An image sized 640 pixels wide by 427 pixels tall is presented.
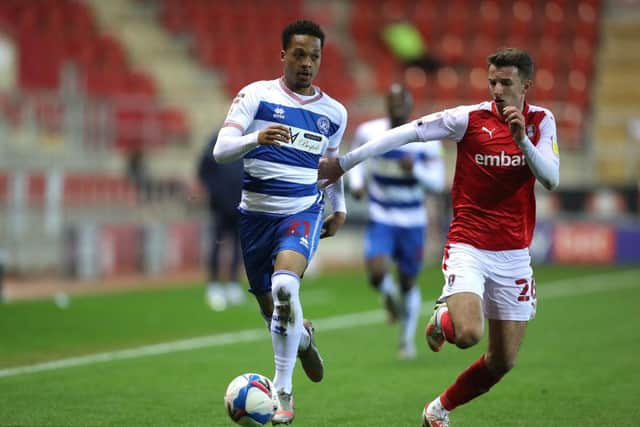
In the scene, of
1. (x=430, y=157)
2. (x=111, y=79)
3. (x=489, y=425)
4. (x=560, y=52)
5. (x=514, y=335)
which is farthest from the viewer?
(x=560, y=52)

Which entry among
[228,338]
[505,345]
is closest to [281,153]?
[505,345]

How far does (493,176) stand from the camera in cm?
693

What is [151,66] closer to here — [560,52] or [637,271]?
[560,52]

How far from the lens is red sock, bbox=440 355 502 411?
6.95 meters

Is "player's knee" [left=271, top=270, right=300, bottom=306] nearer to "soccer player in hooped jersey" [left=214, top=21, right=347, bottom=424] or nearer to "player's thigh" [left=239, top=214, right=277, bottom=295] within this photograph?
"soccer player in hooped jersey" [left=214, top=21, right=347, bottom=424]

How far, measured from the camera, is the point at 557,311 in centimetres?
1552

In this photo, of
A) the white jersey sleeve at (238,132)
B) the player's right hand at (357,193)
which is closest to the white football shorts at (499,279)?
the white jersey sleeve at (238,132)

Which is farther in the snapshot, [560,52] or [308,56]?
[560,52]

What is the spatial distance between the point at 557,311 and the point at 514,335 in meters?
8.92

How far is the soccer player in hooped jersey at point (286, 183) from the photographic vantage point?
7086 mm

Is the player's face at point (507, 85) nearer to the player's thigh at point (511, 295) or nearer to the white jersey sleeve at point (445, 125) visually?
the white jersey sleeve at point (445, 125)

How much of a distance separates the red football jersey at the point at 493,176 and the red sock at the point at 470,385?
30.1 inches

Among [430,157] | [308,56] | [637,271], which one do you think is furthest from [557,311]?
[308,56]

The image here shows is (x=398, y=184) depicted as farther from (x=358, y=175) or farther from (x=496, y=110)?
(x=496, y=110)
